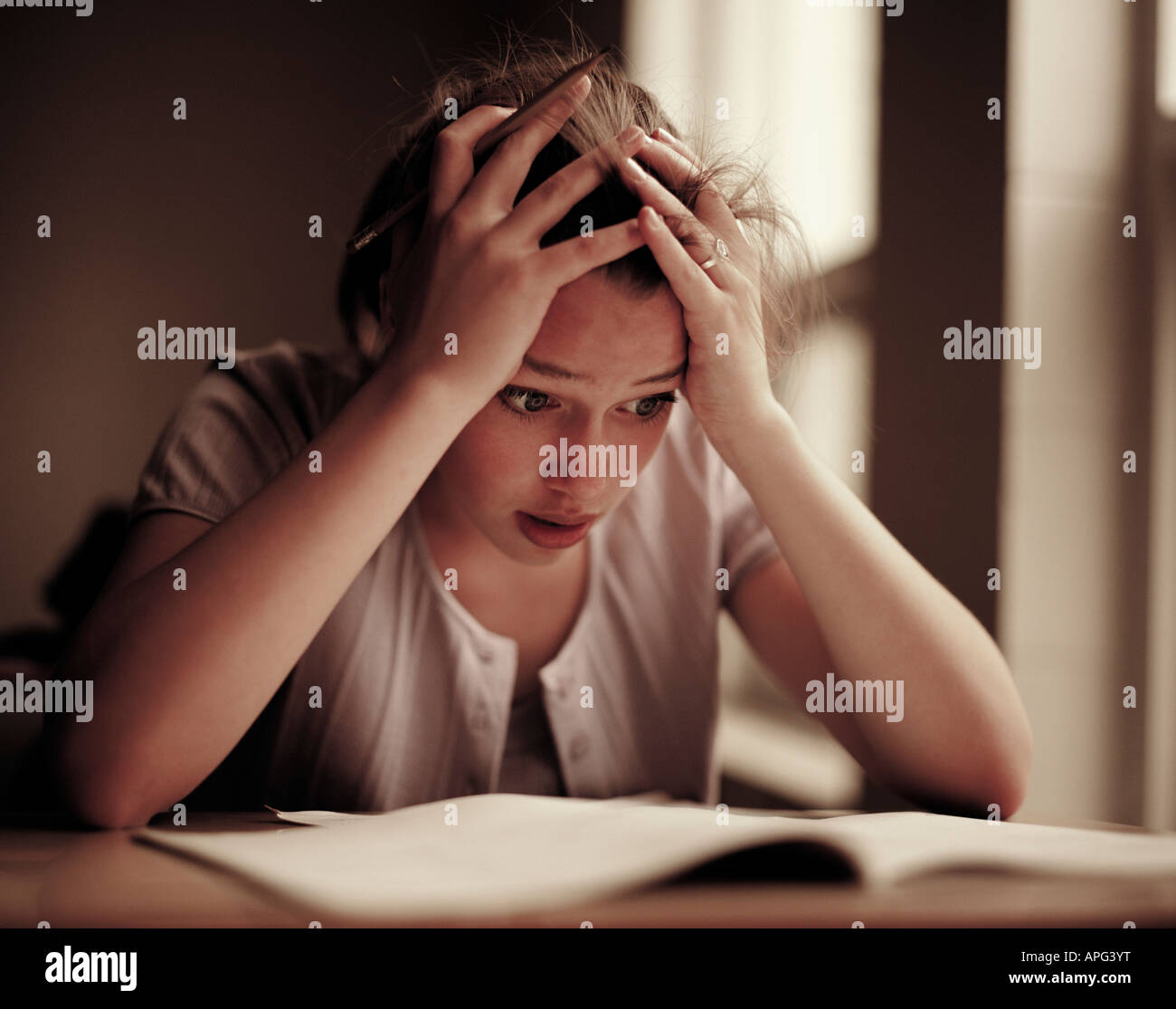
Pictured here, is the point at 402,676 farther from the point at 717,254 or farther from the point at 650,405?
the point at 717,254

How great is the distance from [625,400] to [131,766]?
37 centimetres

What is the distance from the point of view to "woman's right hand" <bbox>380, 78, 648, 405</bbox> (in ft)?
1.76

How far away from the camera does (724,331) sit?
59 cm

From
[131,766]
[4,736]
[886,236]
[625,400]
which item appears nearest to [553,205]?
[625,400]

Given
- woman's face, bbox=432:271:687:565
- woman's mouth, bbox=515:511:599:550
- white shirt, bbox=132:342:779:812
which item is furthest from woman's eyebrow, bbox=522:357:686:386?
white shirt, bbox=132:342:779:812

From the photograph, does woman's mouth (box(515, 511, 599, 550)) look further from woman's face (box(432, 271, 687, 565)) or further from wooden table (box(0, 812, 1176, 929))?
wooden table (box(0, 812, 1176, 929))

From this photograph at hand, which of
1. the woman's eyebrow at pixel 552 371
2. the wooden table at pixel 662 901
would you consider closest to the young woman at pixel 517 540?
the woman's eyebrow at pixel 552 371

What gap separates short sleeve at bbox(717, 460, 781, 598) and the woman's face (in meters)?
0.25

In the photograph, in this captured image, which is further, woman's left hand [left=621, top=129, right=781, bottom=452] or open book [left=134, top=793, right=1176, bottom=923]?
woman's left hand [left=621, top=129, right=781, bottom=452]

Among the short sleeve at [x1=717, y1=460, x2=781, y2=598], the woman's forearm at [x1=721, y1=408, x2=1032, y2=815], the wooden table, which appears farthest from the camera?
the short sleeve at [x1=717, y1=460, x2=781, y2=598]

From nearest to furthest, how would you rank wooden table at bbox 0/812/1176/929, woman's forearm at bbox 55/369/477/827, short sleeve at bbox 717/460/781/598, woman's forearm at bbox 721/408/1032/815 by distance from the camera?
wooden table at bbox 0/812/1176/929, woman's forearm at bbox 55/369/477/827, woman's forearm at bbox 721/408/1032/815, short sleeve at bbox 717/460/781/598

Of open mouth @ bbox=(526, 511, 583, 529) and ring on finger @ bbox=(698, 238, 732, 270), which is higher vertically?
ring on finger @ bbox=(698, 238, 732, 270)

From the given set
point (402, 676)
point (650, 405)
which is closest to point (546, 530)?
point (650, 405)
